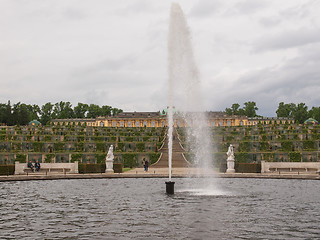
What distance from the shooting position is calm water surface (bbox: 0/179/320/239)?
14523 millimetres

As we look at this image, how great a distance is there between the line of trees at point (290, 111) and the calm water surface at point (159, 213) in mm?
143855

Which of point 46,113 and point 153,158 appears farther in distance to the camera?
point 46,113

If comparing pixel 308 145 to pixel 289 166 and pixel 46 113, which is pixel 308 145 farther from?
pixel 46 113

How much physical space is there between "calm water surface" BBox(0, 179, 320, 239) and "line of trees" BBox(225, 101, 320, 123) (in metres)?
144

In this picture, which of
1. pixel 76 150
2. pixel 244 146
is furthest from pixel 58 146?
pixel 244 146

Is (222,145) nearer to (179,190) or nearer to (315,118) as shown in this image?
(179,190)

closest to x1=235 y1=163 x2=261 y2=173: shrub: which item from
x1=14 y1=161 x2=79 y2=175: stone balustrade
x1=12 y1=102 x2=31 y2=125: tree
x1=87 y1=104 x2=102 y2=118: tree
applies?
x1=14 y1=161 x2=79 y2=175: stone balustrade

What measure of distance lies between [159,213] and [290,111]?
173m

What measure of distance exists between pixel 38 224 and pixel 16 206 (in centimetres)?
461

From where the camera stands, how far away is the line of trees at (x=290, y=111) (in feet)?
537

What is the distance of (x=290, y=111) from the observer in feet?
592

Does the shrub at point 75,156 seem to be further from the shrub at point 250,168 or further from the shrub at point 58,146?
the shrub at point 250,168

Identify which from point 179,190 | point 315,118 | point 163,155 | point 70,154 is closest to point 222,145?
point 163,155

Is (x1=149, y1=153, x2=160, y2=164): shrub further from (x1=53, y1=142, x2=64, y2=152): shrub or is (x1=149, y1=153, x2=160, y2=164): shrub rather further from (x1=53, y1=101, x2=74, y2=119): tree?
(x1=53, y1=101, x2=74, y2=119): tree
